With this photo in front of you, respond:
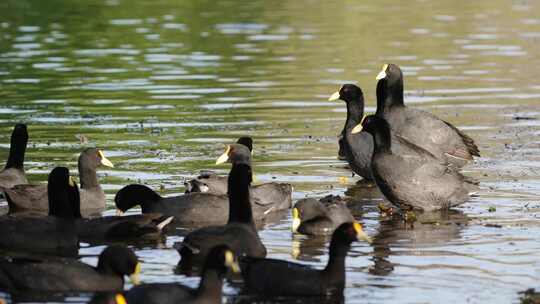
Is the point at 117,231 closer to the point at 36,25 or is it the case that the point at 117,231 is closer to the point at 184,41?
the point at 184,41

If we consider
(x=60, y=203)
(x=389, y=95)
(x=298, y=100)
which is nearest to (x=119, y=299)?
(x=60, y=203)

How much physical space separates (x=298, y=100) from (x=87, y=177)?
11038 mm

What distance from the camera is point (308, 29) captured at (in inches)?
1634

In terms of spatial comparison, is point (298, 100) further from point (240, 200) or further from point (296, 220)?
point (240, 200)

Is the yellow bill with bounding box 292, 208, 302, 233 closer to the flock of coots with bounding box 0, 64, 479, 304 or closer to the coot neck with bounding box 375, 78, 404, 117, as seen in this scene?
the flock of coots with bounding box 0, 64, 479, 304

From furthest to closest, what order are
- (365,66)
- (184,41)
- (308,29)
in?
1. (308,29)
2. (184,41)
3. (365,66)

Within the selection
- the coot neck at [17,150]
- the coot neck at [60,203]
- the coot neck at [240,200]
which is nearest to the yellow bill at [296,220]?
the coot neck at [240,200]

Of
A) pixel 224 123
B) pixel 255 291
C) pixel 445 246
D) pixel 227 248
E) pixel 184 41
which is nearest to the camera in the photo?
pixel 227 248

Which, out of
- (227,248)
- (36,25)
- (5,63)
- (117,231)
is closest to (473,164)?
(117,231)

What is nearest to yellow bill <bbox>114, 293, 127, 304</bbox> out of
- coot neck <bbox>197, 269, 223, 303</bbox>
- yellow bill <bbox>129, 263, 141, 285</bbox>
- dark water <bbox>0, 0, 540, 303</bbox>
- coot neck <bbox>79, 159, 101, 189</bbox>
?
coot neck <bbox>197, 269, 223, 303</bbox>

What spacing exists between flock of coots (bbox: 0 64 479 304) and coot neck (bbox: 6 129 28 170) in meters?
0.01

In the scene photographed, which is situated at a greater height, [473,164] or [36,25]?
[36,25]

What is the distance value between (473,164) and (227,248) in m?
9.45

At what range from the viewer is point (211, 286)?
11.0 meters
